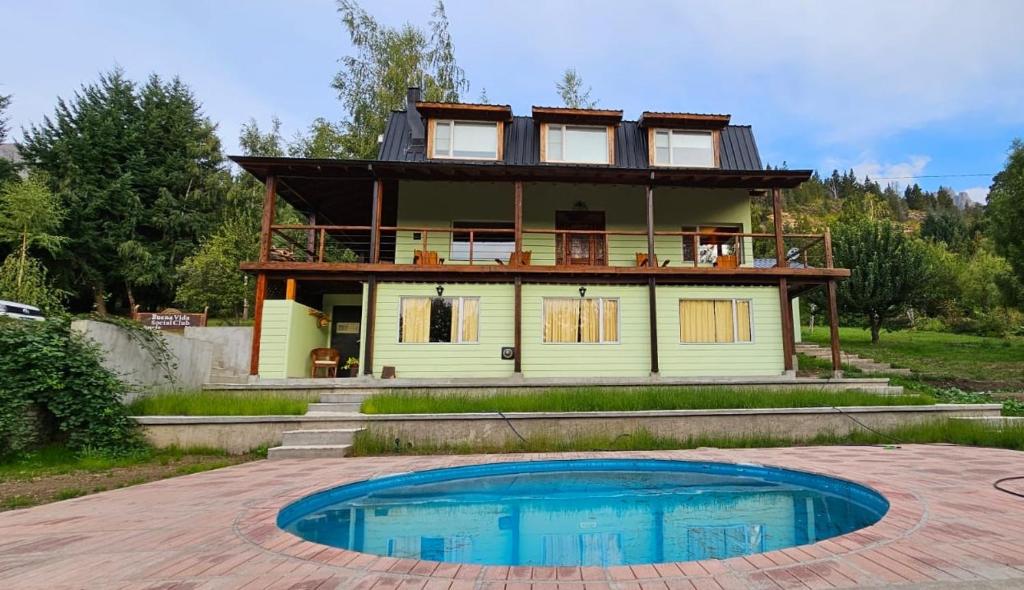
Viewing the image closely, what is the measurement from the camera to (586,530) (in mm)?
4809

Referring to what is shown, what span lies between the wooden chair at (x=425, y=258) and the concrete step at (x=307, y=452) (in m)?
5.87

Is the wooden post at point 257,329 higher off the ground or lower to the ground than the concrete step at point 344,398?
higher

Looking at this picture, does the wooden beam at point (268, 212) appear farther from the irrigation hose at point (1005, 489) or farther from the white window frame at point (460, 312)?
the irrigation hose at point (1005, 489)

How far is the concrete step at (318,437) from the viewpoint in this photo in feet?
27.6

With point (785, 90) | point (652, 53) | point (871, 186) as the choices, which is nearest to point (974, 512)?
point (652, 53)

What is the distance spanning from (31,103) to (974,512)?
134 feet

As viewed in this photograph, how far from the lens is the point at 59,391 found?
7707 millimetres

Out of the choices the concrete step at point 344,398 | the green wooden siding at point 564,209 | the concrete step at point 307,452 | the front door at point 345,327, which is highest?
the green wooden siding at point 564,209

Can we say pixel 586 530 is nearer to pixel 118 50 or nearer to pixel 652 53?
pixel 652 53

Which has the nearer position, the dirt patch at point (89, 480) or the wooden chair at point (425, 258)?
the dirt patch at point (89, 480)

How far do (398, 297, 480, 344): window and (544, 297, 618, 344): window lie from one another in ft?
6.28

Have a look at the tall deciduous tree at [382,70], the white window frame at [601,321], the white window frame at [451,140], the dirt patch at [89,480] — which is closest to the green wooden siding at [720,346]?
the white window frame at [601,321]

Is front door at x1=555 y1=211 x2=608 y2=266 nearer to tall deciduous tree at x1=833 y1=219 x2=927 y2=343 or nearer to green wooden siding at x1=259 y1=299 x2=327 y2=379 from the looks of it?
green wooden siding at x1=259 y1=299 x2=327 y2=379

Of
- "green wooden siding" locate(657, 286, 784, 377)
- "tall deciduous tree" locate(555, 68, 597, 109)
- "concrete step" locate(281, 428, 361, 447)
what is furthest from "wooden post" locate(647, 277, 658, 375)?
"tall deciduous tree" locate(555, 68, 597, 109)
